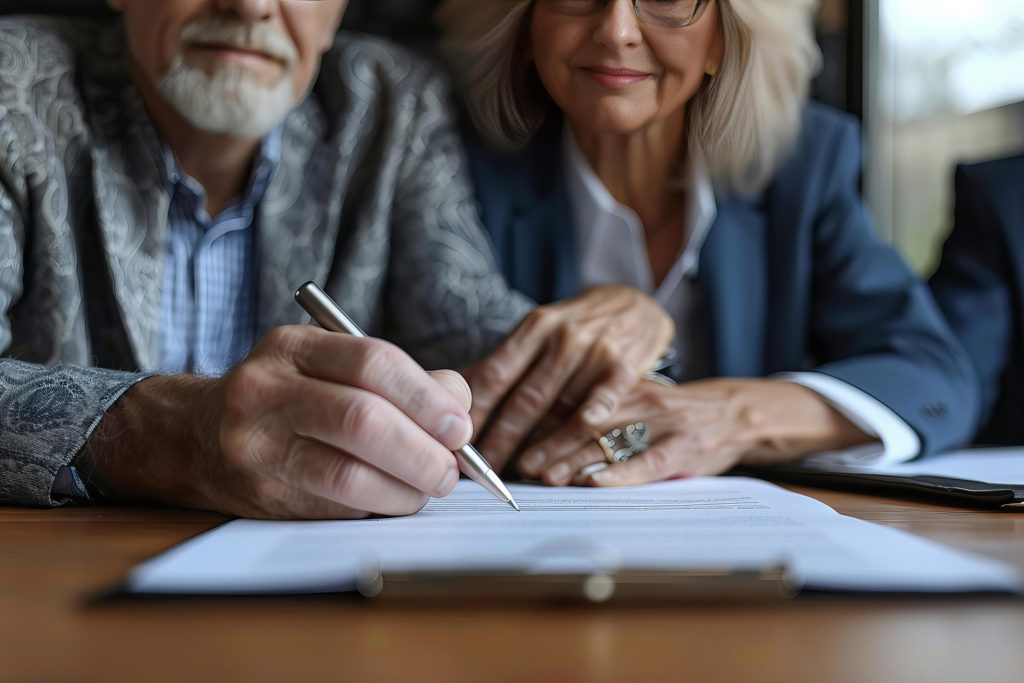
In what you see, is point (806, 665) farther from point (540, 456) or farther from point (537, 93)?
point (537, 93)

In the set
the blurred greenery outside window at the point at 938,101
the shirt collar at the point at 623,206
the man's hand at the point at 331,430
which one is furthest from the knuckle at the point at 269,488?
the blurred greenery outside window at the point at 938,101

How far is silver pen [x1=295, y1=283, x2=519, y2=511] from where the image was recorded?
1.86 ft

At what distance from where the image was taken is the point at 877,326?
1.08 meters

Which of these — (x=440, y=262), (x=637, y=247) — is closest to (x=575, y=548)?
(x=440, y=262)

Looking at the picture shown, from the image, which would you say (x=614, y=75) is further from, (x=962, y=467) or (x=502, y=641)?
(x=502, y=641)

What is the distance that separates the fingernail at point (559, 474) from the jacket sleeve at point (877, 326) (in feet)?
1.23

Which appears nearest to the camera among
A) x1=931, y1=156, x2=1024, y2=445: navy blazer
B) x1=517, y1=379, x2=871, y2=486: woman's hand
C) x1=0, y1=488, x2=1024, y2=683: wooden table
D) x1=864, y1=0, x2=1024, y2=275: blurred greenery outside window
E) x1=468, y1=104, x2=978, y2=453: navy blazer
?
x1=0, y1=488, x2=1024, y2=683: wooden table

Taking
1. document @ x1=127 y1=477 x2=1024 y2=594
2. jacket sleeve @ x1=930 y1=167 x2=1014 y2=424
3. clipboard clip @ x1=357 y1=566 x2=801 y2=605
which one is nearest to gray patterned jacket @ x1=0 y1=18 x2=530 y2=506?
document @ x1=127 y1=477 x2=1024 y2=594

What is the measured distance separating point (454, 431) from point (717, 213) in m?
0.70

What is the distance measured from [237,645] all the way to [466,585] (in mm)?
84

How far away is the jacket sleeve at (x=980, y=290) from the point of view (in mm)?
1313

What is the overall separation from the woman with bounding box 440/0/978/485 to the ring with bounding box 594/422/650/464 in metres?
0.04

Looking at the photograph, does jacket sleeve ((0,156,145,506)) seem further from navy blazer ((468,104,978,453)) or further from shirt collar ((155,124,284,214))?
navy blazer ((468,104,978,453))

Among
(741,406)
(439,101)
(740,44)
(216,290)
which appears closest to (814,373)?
(741,406)
